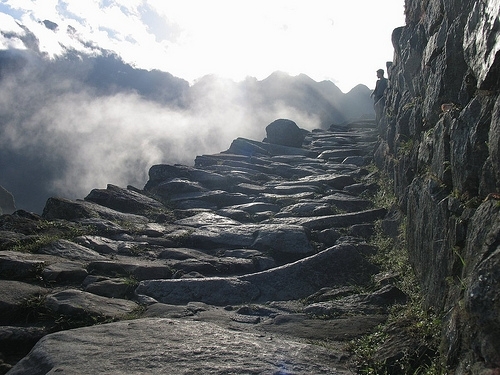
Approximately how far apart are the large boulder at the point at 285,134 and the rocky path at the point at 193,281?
12.6m

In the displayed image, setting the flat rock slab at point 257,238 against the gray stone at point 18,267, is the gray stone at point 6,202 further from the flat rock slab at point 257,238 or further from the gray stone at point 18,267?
the gray stone at point 18,267

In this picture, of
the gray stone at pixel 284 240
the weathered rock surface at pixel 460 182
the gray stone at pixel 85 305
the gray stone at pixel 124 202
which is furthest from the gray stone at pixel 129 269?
the gray stone at pixel 124 202

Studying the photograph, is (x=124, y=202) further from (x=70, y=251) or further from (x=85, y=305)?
(x=85, y=305)

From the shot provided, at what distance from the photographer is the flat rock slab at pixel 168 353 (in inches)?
279

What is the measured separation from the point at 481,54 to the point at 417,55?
788 centimetres

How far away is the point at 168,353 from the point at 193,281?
4.64m

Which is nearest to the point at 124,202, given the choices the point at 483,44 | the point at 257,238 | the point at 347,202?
the point at 257,238

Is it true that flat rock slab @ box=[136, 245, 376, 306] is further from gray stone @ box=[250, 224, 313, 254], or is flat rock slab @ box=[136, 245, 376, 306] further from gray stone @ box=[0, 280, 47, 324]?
gray stone @ box=[0, 280, 47, 324]

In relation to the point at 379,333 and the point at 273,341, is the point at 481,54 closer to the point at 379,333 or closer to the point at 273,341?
the point at 379,333

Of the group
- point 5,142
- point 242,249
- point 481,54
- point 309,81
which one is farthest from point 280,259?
point 5,142

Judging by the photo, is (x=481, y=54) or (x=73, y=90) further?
(x=73, y=90)

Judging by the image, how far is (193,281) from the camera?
39.8 feet

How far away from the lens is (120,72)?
102500 millimetres

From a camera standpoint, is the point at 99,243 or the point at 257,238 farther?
the point at 257,238
